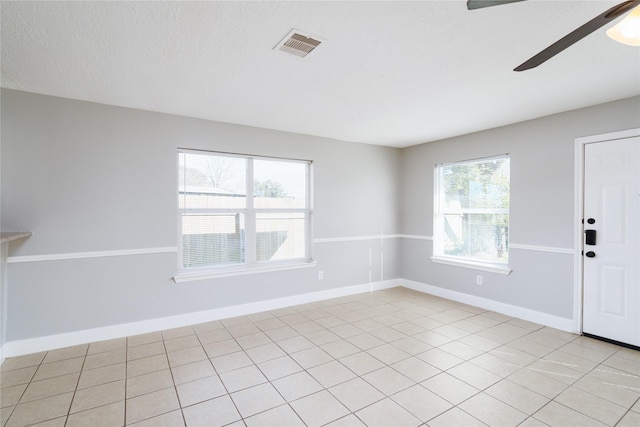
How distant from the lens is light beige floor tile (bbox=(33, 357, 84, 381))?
8.06 ft

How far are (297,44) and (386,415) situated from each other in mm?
2515

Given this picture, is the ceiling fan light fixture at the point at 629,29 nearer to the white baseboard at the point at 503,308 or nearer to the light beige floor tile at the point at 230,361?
the white baseboard at the point at 503,308

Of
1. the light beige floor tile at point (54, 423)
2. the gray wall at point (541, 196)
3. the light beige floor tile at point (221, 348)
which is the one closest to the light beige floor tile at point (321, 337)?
the light beige floor tile at point (221, 348)

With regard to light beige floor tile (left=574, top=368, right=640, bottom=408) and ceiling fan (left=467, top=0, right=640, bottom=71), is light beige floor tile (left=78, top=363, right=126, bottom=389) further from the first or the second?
light beige floor tile (left=574, top=368, right=640, bottom=408)

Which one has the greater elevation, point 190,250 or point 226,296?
point 190,250

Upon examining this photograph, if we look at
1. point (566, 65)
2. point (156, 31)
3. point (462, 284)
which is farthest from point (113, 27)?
point (462, 284)

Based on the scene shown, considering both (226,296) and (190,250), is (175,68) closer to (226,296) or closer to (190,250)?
(190,250)

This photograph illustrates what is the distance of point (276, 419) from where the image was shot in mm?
1956

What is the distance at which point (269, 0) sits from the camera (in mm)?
1611

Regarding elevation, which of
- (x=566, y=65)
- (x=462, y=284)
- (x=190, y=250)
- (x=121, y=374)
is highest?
(x=566, y=65)

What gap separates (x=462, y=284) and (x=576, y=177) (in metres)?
1.94

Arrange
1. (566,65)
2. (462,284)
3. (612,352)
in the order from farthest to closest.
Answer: (462,284) < (612,352) < (566,65)

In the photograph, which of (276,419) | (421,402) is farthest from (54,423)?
(421,402)

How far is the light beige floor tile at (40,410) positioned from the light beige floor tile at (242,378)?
103 cm
